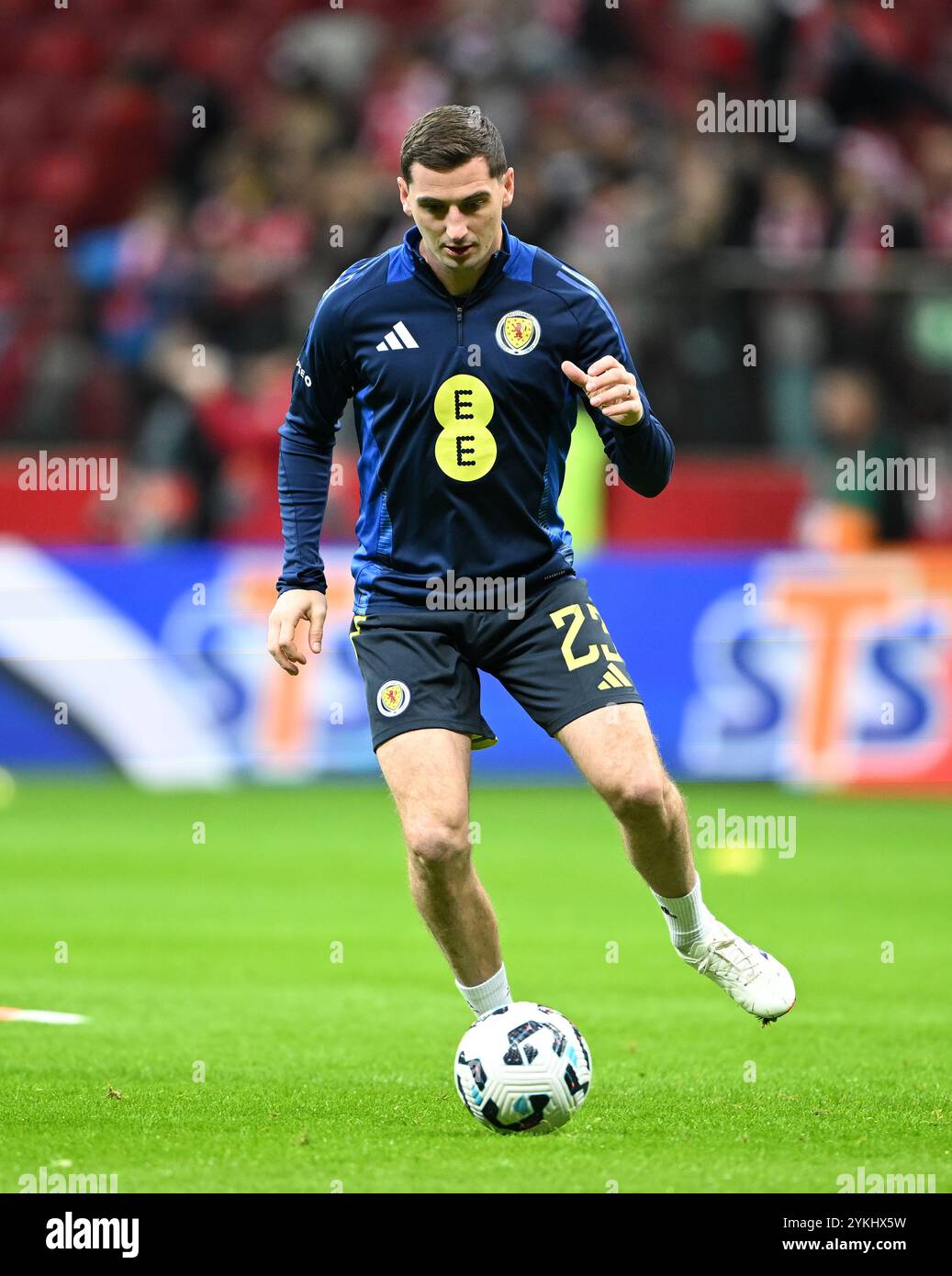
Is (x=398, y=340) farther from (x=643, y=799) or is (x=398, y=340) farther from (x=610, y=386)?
(x=643, y=799)

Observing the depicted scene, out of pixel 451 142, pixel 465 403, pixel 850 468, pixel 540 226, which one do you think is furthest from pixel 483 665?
pixel 540 226

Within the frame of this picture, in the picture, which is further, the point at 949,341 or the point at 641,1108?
the point at 949,341

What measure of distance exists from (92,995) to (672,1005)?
2174mm

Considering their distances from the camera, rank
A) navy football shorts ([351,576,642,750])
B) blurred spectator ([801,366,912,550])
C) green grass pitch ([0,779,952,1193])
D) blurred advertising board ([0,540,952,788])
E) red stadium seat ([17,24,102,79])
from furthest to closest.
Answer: red stadium seat ([17,24,102,79])
blurred spectator ([801,366,912,550])
blurred advertising board ([0,540,952,788])
navy football shorts ([351,576,642,750])
green grass pitch ([0,779,952,1193])

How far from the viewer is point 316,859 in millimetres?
11289

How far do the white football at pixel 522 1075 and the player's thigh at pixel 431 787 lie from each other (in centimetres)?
51

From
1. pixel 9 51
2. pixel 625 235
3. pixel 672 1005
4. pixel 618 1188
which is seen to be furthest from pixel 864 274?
pixel 618 1188

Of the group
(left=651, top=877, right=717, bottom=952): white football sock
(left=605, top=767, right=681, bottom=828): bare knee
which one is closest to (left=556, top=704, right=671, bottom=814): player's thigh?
(left=605, top=767, right=681, bottom=828): bare knee

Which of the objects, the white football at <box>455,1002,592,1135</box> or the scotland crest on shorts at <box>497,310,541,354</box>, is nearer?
the white football at <box>455,1002,592,1135</box>

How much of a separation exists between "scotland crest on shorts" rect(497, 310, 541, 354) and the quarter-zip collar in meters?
0.12

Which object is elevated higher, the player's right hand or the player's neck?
the player's neck

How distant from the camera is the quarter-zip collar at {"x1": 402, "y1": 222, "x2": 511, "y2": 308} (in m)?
5.98

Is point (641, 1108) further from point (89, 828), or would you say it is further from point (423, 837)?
point (89, 828)

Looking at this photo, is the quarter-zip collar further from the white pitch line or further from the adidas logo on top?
the white pitch line
